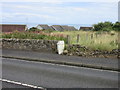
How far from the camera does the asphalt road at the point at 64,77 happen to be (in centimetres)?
808

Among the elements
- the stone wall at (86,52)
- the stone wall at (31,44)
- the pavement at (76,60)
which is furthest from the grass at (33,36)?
the pavement at (76,60)

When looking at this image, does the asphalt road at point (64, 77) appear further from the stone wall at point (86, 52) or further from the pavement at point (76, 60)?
the stone wall at point (86, 52)

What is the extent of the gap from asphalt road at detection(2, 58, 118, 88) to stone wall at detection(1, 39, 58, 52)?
4.98 metres

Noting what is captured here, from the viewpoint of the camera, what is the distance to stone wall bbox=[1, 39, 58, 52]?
51.9 feet

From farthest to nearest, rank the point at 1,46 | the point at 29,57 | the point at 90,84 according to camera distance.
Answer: the point at 1,46 → the point at 29,57 → the point at 90,84

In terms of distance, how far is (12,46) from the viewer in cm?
1795

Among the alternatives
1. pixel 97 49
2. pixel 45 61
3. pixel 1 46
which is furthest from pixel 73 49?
pixel 1 46

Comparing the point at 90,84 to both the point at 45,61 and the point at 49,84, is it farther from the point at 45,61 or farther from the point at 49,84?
the point at 45,61

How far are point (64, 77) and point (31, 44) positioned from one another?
26.7 ft

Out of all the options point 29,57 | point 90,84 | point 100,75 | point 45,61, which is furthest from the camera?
point 29,57

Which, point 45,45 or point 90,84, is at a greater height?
point 45,45

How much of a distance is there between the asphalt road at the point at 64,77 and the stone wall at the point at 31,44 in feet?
16.4

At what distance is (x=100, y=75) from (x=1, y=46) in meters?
10.8

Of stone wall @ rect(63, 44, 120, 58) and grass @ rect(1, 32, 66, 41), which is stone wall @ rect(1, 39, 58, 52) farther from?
grass @ rect(1, 32, 66, 41)
